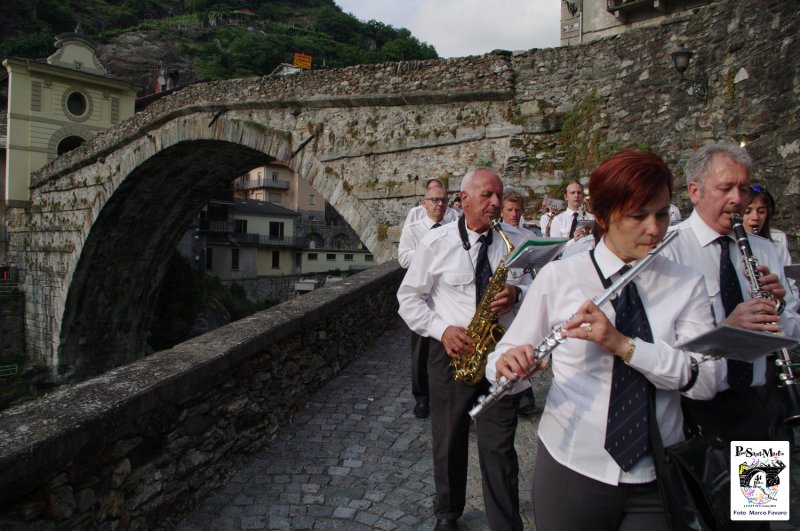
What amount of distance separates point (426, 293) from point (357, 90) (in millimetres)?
8093

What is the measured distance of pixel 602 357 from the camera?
1493 mm

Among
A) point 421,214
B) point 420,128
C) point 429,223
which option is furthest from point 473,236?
point 420,128

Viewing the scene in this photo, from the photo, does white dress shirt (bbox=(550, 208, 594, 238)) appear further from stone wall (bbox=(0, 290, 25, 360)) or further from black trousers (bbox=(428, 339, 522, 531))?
stone wall (bbox=(0, 290, 25, 360))

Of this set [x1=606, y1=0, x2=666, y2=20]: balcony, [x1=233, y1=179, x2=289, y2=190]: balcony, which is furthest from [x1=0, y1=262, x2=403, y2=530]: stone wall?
[x1=233, y1=179, x2=289, y2=190]: balcony

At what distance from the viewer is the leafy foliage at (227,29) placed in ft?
138

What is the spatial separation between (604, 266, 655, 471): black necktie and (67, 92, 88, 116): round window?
28.1m

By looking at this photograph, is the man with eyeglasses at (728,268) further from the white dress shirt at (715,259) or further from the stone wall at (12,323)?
A: the stone wall at (12,323)

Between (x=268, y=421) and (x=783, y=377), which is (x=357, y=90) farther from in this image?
(x=783, y=377)

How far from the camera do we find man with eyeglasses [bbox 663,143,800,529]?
1746 millimetres

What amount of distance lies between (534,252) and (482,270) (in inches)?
17.5

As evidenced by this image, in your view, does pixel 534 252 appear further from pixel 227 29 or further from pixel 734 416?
pixel 227 29

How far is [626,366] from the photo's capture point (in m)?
1.45

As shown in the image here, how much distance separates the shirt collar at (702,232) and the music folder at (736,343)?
Answer: 0.78 metres

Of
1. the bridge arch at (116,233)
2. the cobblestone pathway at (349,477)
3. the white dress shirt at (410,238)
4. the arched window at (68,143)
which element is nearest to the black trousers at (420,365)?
the cobblestone pathway at (349,477)
